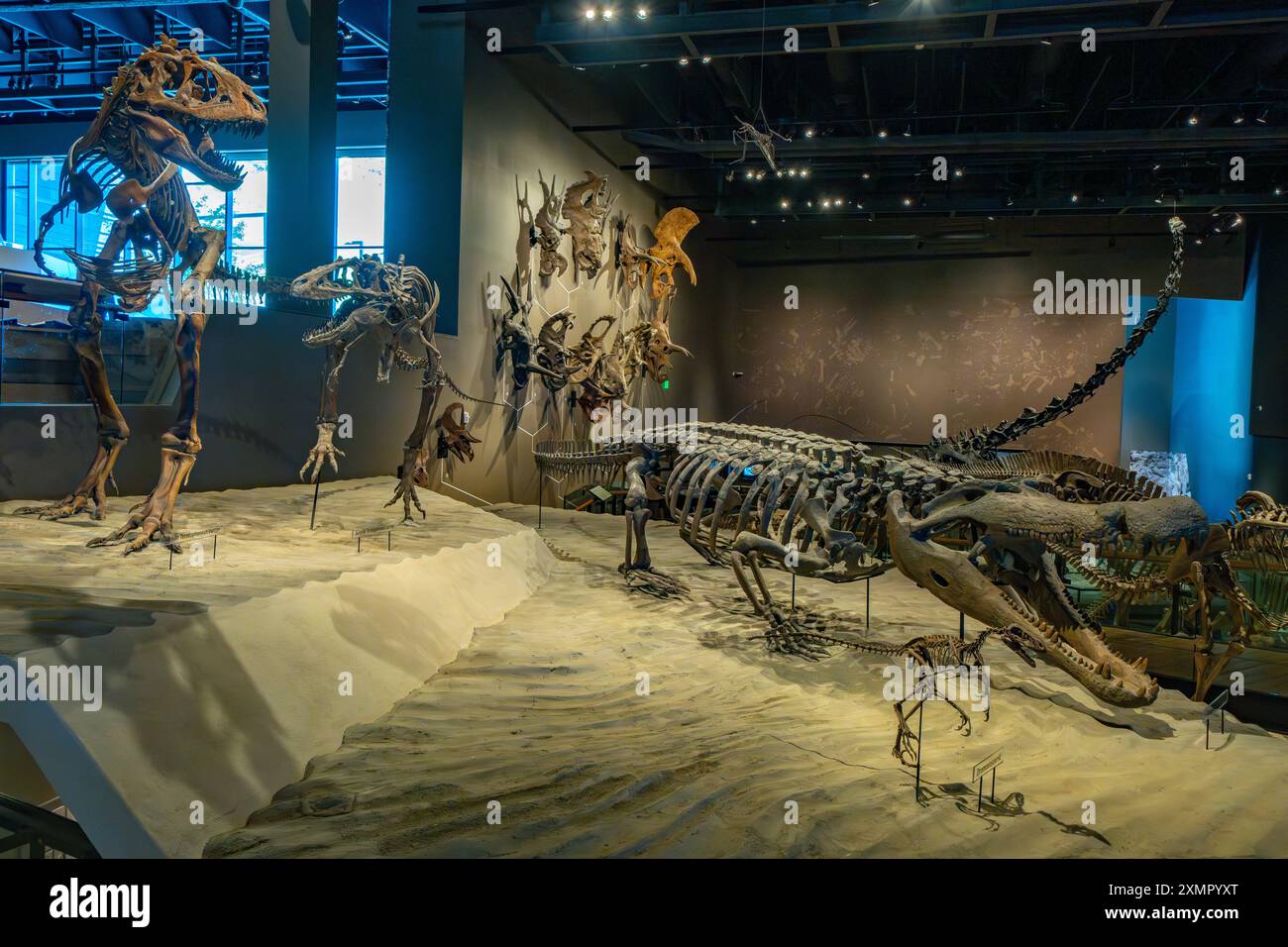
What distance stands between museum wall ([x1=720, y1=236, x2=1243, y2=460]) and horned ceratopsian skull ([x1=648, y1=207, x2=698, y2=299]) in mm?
4119

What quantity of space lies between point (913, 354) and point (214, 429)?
14.7 metres

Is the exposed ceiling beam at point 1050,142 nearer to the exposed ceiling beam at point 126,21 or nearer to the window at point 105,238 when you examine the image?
the window at point 105,238

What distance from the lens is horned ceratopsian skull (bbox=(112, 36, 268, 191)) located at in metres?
6.23

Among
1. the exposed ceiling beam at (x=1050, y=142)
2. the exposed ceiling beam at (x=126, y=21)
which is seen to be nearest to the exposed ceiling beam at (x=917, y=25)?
the exposed ceiling beam at (x=1050, y=142)

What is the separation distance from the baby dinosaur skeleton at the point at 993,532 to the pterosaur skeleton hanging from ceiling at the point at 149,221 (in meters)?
3.97

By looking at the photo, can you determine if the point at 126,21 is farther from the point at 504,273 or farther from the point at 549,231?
the point at 504,273

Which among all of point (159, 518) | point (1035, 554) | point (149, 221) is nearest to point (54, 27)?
point (149, 221)

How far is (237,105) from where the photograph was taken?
21.6 feet

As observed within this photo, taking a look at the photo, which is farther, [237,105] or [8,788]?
[237,105]

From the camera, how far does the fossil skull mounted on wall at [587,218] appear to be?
46.4 ft

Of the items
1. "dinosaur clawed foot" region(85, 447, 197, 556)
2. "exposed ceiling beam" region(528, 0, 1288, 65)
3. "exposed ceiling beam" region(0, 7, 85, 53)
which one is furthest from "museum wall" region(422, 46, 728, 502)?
"exposed ceiling beam" region(0, 7, 85, 53)

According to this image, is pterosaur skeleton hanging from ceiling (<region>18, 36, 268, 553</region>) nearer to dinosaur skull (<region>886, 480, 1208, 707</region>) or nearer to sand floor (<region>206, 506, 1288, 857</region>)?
sand floor (<region>206, 506, 1288, 857</region>)
